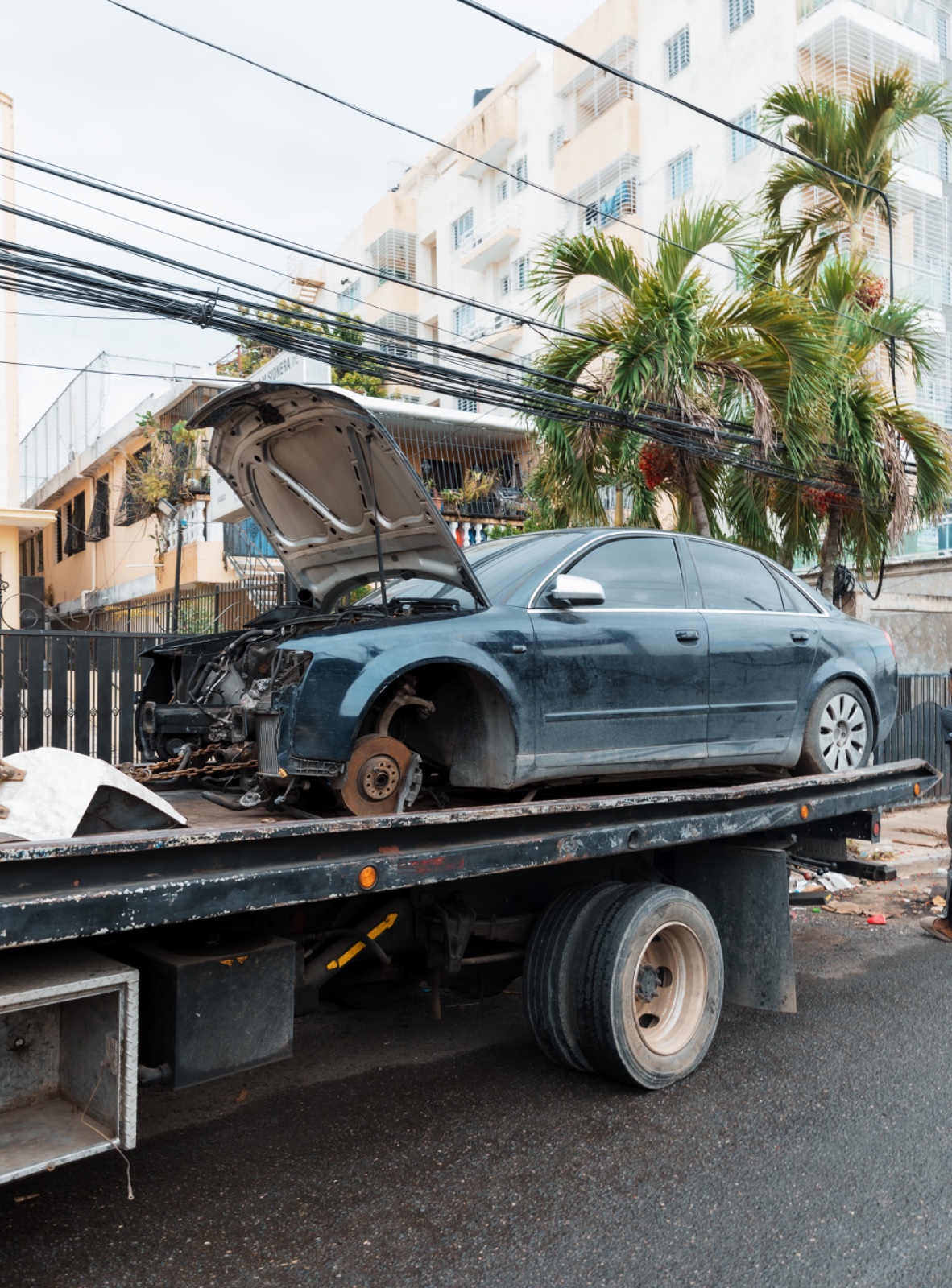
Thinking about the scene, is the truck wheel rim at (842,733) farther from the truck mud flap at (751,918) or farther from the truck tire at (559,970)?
the truck tire at (559,970)

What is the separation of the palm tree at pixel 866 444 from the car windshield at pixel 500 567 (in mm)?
5842

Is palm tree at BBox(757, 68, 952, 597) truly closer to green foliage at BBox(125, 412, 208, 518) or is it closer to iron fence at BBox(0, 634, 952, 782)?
iron fence at BBox(0, 634, 952, 782)

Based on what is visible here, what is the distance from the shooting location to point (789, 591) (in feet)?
20.3

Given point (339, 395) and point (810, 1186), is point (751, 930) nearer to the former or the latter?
point (810, 1186)

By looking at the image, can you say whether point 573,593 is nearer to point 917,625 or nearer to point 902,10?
point 917,625

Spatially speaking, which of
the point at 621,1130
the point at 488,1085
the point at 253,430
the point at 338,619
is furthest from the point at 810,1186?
the point at 253,430

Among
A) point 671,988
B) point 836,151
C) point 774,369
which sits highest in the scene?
point 836,151

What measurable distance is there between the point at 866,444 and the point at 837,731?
5.63 metres

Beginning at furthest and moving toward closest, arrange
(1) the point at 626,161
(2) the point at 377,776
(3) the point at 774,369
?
(1) the point at 626,161 < (3) the point at 774,369 < (2) the point at 377,776

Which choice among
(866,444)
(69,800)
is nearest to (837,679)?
(69,800)

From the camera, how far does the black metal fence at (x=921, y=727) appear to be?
11.8m

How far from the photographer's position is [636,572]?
5.43 m

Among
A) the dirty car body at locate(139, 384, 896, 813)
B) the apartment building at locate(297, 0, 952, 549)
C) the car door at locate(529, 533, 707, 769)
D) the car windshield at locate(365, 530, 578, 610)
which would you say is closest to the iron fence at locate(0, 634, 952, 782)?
the dirty car body at locate(139, 384, 896, 813)

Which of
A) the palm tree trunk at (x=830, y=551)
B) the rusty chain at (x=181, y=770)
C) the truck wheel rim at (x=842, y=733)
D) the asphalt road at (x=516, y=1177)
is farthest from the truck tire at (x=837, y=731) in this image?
the palm tree trunk at (x=830, y=551)
